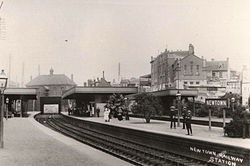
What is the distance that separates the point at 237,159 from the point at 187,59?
42273mm

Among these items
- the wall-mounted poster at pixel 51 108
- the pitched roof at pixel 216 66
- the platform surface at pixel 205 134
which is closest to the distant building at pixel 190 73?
the pitched roof at pixel 216 66

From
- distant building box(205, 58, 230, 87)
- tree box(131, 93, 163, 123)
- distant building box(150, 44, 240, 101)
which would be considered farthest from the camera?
distant building box(205, 58, 230, 87)

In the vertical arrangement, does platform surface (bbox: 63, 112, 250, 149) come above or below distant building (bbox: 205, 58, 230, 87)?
below

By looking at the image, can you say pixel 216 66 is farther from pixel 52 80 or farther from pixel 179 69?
pixel 52 80

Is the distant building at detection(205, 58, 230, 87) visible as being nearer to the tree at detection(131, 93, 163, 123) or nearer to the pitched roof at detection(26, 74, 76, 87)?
the tree at detection(131, 93, 163, 123)

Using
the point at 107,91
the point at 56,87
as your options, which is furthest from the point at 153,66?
the point at 56,87

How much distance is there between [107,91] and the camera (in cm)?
4431

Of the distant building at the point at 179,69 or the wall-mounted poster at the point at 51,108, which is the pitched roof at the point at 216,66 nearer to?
the distant building at the point at 179,69

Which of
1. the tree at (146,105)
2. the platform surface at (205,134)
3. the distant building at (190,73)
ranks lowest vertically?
the platform surface at (205,134)

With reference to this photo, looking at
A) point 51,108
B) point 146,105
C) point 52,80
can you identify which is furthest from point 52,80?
point 146,105

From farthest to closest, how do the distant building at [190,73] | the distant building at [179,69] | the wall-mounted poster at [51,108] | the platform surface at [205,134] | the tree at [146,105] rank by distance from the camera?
the wall-mounted poster at [51,108] < the distant building at [179,69] < the distant building at [190,73] < the tree at [146,105] < the platform surface at [205,134]

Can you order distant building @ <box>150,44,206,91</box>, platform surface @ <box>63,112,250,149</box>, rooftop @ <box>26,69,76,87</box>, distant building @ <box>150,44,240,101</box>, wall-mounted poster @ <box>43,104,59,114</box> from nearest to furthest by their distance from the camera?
1. platform surface @ <box>63,112,250,149</box>
2. distant building @ <box>150,44,240,101</box>
3. distant building @ <box>150,44,206,91</box>
4. wall-mounted poster @ <box>43,104,59,114</box>
5. rooftop @ <box>26,69,76,87</box>

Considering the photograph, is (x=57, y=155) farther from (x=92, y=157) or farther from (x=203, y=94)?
(x=203, y=94)

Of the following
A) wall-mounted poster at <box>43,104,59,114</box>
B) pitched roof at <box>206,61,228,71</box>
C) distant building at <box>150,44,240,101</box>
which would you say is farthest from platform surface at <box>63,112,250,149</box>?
wall-mounted poster at <box>43,104,59,114</box>
